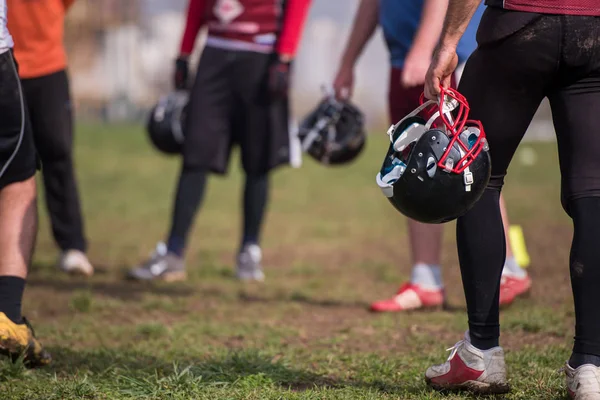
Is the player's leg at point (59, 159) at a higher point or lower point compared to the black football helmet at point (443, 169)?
lower

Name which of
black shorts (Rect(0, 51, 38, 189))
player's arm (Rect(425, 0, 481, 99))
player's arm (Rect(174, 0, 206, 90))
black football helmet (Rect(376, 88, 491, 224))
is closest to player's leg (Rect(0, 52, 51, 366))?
black shorts (Rect(0, 51, 38, 189))

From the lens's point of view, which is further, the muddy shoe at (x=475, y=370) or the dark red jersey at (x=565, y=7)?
the muddy shoe at (x=475, y=370)

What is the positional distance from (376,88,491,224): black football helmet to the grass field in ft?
2.14

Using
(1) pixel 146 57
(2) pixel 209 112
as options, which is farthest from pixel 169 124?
(1) pixel 146 57

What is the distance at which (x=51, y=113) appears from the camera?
5.25m

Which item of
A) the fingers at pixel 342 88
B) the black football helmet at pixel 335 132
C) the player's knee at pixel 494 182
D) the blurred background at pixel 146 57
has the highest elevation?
the player's knee at pixel 494 182

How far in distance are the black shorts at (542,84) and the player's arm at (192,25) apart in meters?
3.21

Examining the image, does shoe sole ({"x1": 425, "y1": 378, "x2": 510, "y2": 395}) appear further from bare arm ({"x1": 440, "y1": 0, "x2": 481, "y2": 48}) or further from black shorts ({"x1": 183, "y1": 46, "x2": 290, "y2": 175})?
black shorts ({"x1": 183, "y1": 46, "x2": 290, "y2": 175})

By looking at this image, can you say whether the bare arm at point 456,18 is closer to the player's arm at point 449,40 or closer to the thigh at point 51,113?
the player's arm at point 449,40

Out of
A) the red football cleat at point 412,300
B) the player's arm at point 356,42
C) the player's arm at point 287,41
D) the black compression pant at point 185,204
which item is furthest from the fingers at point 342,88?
the red football cleat at point 412,300

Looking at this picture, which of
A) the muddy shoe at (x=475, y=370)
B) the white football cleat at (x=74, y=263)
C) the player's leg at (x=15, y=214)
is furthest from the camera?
the white football cleat at (x=74, y=263)

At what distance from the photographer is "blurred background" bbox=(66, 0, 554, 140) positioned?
1852 cm

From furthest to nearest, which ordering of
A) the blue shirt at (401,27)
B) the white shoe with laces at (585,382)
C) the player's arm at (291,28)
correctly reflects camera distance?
the player's arm at (291,28) < the blue shirt at (401,27) < the white shoe with laces at (585,382)

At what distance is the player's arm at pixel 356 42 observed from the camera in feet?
15.4
